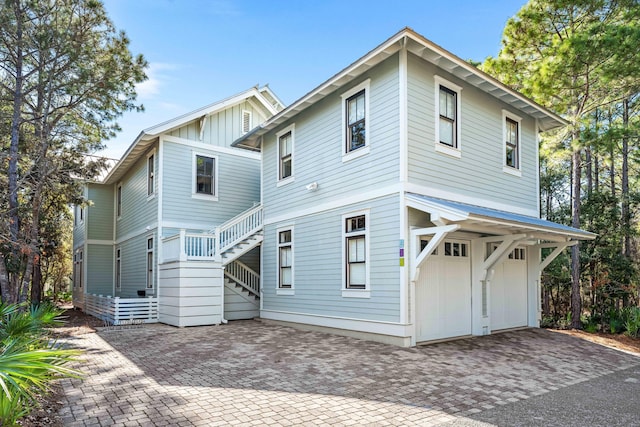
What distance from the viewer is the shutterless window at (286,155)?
13266 mm

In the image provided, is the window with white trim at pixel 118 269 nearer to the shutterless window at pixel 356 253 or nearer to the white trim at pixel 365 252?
the white trim at pixel 365 252

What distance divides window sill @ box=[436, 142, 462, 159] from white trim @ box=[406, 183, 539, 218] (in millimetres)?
893

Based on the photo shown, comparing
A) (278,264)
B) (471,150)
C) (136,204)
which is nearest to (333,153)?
(471,150)

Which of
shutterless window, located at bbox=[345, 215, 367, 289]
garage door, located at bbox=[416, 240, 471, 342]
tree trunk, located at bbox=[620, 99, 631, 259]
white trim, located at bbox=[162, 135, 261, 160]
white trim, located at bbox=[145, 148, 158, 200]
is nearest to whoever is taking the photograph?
garage door, located at bbox=[416, 240, 471, 342]

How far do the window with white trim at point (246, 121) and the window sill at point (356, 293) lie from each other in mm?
8782

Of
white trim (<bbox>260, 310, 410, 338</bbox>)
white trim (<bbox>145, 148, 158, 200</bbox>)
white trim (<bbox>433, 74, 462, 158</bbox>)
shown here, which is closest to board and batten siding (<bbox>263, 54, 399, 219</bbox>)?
white trim (<bbox>433, 74, 462, 158</bbox>)

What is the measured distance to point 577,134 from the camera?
41.5ft

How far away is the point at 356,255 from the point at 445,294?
221 centimetres

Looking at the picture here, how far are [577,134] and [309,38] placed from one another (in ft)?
28.3

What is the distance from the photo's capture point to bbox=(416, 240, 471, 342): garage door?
9.39 m

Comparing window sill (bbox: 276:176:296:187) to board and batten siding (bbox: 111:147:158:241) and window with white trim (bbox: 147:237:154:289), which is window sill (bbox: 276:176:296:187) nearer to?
board and batten siding (bbox: 111:147:158:241)

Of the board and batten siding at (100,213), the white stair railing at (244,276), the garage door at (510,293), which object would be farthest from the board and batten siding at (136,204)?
the garage door at (510,293)

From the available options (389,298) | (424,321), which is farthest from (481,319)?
(389,298)

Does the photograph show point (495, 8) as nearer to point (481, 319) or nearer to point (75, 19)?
point (481, 319)
